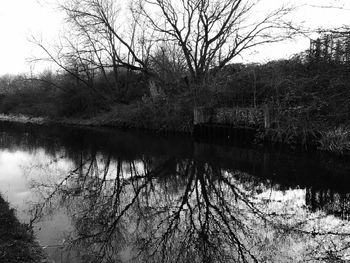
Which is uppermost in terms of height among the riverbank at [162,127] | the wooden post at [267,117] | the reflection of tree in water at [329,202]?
the wooden post at [267,117]

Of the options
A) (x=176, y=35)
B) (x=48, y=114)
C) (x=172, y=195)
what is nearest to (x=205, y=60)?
(x=176, y=35)

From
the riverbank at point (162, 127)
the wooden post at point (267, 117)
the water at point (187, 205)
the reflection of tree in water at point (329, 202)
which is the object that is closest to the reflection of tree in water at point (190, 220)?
the water at point (187, 205)

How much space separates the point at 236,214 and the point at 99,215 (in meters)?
2.83

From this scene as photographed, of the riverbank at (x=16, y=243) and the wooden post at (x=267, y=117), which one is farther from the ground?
the wooden post at (x=267, y=117)

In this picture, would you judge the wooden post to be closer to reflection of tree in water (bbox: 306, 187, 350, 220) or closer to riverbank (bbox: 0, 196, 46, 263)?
reflection of tree in water (bbox: 306, 187, 350, 220)

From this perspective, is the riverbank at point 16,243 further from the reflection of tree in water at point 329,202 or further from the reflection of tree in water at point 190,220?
the reflection of tree in water at point 329,202

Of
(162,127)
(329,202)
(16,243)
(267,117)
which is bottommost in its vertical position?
(329,202)

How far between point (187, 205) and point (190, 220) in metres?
0.88

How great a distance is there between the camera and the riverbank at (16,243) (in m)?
4.33

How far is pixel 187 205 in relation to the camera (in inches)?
289

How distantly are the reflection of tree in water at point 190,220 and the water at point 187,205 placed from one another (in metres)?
0.02

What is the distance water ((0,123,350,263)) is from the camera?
207 inches

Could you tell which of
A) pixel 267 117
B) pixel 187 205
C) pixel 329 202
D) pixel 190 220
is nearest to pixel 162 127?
pixel 267 117

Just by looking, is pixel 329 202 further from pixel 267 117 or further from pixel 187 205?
pixel 267 117
